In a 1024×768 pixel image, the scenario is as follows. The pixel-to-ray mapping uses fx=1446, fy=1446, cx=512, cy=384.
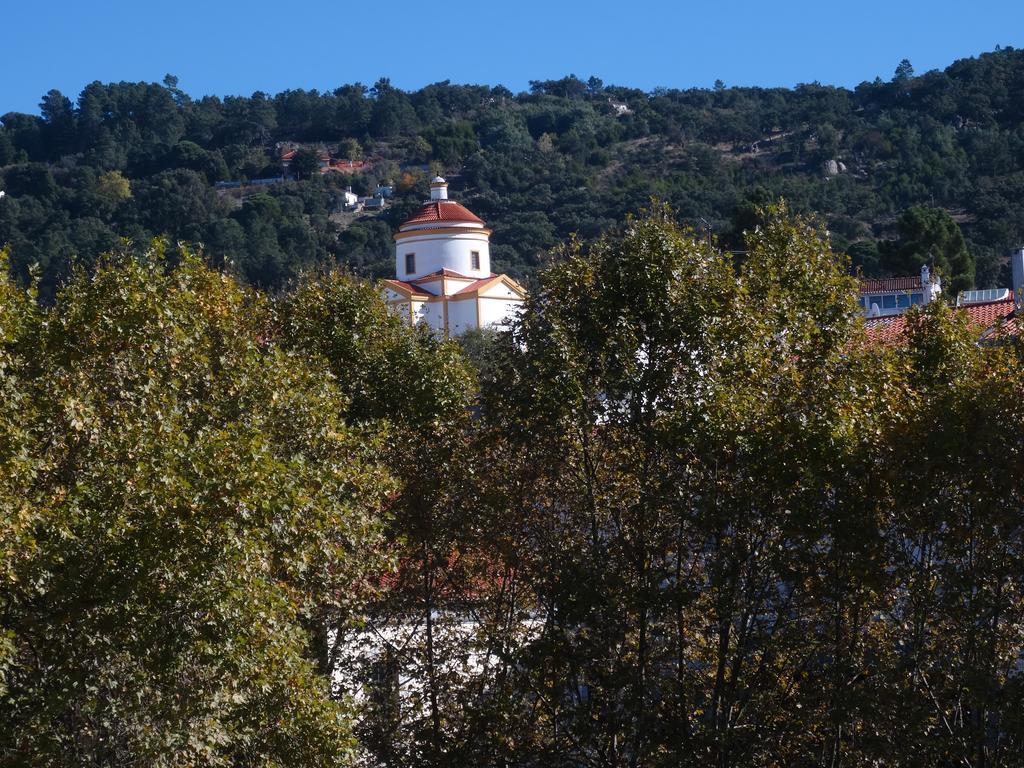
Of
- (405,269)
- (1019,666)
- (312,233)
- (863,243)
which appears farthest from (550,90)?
(1019,666)

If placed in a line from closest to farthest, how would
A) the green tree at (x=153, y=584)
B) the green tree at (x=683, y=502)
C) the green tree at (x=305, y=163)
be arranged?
the green tree at (x=153, y=584)
the green tree at (x=683, y=502)
the green tree at (x=305, y=163)

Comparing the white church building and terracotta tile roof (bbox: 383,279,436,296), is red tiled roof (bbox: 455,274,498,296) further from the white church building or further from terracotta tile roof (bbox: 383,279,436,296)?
terracotta tile roof (bbox: 383,279,436,296)

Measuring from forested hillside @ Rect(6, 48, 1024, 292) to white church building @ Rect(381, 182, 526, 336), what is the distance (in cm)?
801

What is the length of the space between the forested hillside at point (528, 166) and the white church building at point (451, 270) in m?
8.01

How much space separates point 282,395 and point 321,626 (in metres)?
2.33

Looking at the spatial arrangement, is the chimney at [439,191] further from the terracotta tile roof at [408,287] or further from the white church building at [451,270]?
the terracotta tile roof at [408,287]

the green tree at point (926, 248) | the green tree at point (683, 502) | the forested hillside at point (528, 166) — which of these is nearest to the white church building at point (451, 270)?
the forested hillside at point (528, 166)

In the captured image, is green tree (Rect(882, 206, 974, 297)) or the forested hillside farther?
the forested hillside

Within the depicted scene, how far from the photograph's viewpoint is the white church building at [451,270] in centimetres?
5150

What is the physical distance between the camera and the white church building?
2028 inches

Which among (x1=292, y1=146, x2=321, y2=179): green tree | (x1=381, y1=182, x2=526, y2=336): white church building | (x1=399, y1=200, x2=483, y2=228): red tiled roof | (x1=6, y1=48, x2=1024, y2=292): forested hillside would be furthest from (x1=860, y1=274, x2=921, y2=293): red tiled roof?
(x1=292, y1=146, x2=321, y2=179): green tree

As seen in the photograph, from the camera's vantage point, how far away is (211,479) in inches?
387

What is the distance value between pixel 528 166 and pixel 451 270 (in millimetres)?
45834

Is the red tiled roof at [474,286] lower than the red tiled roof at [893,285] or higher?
higher
